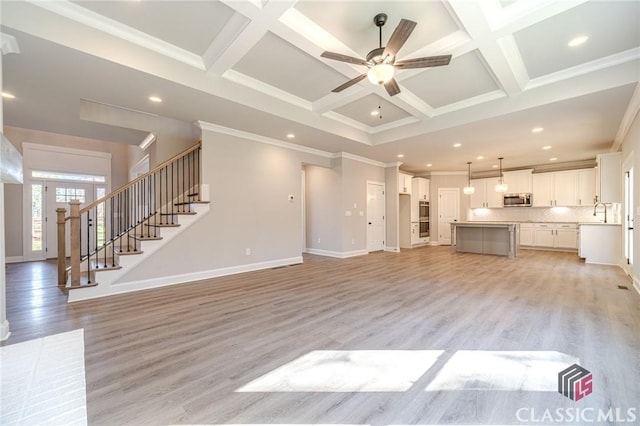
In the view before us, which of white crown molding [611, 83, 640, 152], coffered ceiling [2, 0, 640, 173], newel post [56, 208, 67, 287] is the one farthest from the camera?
newel post [56, 208, 67, 287]

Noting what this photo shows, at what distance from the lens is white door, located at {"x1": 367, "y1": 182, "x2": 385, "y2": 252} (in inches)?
318

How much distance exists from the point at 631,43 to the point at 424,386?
179 inches

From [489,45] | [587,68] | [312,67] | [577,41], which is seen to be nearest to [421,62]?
[489,45]

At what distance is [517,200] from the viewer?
920 centimetres

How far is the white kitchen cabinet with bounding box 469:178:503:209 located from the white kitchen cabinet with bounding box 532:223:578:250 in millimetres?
1388

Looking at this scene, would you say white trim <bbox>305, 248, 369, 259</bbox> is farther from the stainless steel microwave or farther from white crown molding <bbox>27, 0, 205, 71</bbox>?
the stainless steel microwave

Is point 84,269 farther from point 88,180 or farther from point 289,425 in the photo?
point 289,425

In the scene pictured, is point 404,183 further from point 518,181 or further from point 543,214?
point 543,214

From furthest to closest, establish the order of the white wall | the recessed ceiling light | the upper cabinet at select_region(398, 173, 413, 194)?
the upper cabinet at select_region(398, 173, 413, 194)
the white wall
the recessed ceiling light

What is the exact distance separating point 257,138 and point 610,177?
767cm

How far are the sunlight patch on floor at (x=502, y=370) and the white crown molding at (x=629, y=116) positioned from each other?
3850 mm

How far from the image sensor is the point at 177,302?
354 centimetres

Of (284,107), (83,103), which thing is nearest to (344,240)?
(284,107)

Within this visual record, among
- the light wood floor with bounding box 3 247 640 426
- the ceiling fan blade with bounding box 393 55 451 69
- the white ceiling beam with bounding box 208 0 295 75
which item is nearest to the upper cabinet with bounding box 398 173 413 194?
the light wood floor with bounding box 3 247 640 426
